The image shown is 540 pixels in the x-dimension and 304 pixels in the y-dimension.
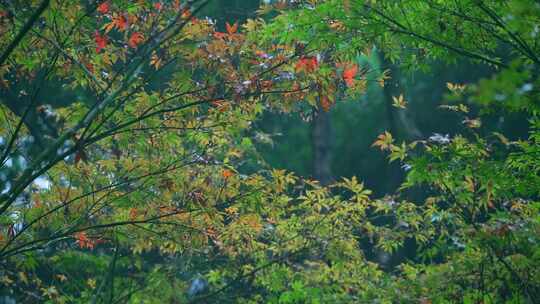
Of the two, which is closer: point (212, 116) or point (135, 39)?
point (135, 39)

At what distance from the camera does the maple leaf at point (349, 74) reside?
440cm

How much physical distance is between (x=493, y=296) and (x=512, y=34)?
2.71 meters

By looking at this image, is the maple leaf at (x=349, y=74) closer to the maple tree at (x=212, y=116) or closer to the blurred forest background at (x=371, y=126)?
the maple tree at (x=212, y=116)

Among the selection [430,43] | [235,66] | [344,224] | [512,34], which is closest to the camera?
[512,34]

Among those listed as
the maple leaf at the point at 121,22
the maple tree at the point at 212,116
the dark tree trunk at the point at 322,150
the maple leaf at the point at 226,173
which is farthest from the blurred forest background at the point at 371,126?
the maple leaf at the point at 121,22

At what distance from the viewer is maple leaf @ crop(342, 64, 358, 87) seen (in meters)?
4.40

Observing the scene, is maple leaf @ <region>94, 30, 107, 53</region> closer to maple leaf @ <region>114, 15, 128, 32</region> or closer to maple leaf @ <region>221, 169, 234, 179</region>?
maple leaf @ <region>114, 15, 128, 32</region>

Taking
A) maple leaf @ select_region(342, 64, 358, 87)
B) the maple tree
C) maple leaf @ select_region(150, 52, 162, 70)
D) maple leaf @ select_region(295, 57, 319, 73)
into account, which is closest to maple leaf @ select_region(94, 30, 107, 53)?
the maple tree

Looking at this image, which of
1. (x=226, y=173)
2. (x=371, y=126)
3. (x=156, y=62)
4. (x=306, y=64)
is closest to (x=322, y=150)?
(x=371, y=126)

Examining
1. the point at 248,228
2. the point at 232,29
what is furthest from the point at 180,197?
the point at 232,29

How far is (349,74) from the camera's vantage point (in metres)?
4.40

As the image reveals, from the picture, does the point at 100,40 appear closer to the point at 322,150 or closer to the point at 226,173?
the point at 226,173

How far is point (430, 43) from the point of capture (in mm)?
4152

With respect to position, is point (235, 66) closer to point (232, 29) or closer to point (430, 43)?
point (232, 29)
